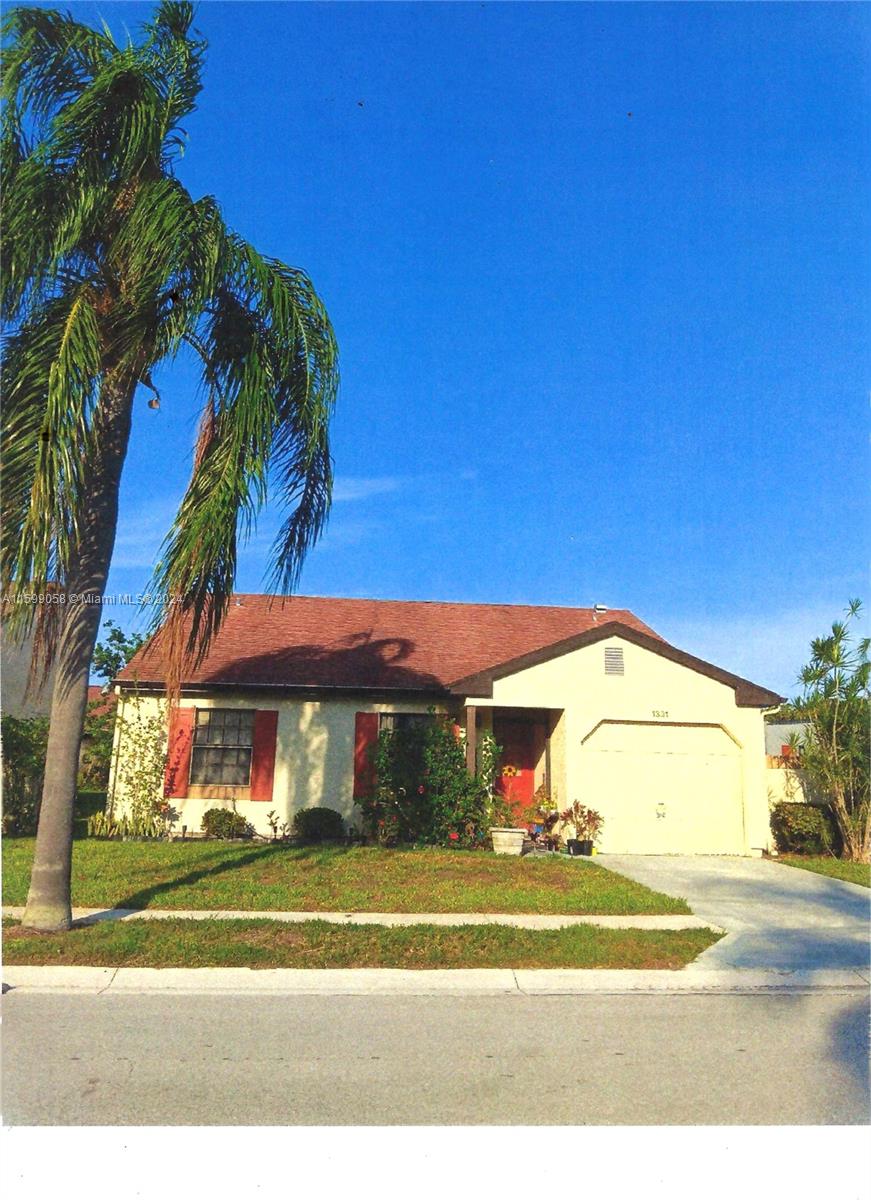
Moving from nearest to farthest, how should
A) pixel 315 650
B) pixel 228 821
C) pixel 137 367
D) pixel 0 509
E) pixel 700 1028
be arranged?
pixel 700 1028, pixel 0 509, pixel 137 367, pixel 228 821, pixel 315 650

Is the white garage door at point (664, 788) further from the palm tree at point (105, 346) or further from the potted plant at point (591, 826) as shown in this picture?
the palm tree at point (105, 346)

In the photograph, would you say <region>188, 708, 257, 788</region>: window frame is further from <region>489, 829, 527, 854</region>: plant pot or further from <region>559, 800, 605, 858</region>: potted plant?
<region>559, 800, 605, 858</region>: potted plant

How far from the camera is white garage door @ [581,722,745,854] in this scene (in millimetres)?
15562

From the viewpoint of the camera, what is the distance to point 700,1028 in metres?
5.80

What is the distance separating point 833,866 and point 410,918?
28.0 feet

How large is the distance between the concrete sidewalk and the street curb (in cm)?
161

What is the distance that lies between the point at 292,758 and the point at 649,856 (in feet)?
21.9

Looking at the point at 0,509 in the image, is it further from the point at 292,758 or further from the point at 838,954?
the point at 292,758

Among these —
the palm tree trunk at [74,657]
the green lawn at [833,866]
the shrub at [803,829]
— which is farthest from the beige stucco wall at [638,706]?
the palm tree trunk at [74,657]

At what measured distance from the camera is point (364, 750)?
54.5 ft

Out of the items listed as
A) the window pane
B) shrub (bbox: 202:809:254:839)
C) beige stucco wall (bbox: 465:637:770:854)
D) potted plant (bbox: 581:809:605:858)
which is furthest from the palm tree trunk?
potted plant (bbox: 581:809:605:858)

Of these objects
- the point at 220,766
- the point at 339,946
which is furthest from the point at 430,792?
the point at 339,946

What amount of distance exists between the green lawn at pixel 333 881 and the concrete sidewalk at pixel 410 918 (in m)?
0.22
